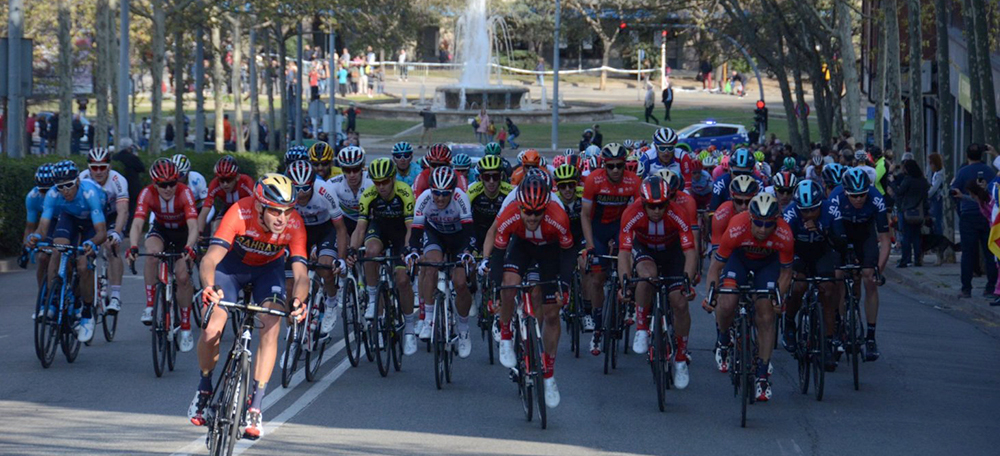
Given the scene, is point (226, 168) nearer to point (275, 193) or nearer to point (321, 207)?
point (321, 207)

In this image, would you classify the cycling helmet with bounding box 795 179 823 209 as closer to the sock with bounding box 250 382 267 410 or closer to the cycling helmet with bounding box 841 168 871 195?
the cycling helmet with bounding box 841 168 871 195

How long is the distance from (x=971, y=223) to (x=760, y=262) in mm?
8871

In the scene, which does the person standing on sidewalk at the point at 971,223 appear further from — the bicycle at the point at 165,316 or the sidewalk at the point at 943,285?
the bicycle at the point at 165,316

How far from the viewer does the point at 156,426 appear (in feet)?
31.9

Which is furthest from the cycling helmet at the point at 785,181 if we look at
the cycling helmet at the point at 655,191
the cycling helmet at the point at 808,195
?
the cycling helmet at the point at 655,191

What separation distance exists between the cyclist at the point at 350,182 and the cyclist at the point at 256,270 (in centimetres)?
421

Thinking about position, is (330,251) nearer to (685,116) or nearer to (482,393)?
(482,393)

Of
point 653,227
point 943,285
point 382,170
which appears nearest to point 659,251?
point 653,227

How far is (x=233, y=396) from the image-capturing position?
8.11 m

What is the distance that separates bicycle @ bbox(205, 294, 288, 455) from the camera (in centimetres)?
804

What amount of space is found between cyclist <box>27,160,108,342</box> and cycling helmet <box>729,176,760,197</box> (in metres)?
5.44

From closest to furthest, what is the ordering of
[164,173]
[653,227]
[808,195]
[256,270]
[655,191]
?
[256,270], [655,191], [653,227], [808,195], [164,173]

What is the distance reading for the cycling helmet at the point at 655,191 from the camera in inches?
443

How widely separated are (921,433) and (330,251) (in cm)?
551
